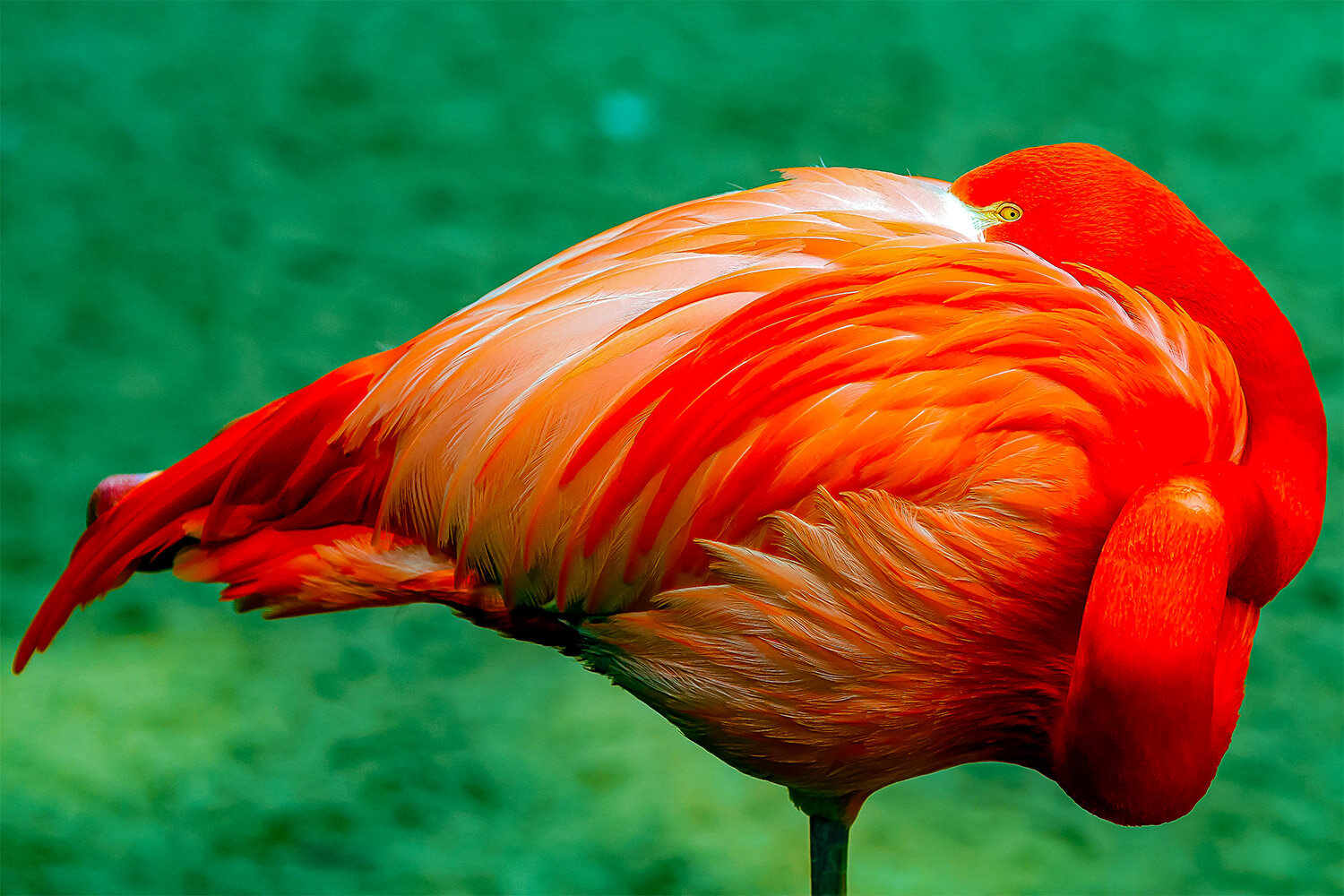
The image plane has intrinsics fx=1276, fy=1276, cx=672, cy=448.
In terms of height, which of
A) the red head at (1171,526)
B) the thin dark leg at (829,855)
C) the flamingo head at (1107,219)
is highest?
the flamingo head at (1107,219)

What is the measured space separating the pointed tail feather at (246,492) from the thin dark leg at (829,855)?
2.02ft

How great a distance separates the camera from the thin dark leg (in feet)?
4.72

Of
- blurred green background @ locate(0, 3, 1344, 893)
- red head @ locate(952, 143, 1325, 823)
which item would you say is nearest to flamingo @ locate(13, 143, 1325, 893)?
red head @ locate(952, 143, 1325, 823)

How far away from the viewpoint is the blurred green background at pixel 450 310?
72.7 inches

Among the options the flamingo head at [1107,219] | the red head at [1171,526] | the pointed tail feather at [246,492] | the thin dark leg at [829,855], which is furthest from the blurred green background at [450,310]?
the flamingo head at [1107,219]

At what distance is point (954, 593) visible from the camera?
106 centimetres

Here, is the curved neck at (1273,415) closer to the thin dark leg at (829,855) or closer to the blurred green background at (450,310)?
the thin dark leg at (829,855)

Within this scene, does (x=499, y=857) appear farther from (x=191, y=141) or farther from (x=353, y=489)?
(x=191, y=141)

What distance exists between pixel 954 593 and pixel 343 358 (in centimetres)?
167

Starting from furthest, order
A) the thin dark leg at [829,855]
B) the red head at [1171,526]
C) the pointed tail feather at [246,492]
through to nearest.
Answer: 1. the thin dark leg at [829,855]
2. the pointed tail feather at [246,492]
3. the red head at [1171,526]

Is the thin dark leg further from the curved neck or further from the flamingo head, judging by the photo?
the flamingo head

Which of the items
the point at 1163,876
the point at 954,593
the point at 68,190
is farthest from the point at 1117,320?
the point at 68,190

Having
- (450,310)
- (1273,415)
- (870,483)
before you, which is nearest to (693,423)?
(870,483)

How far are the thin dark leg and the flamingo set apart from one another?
0.16 metres
